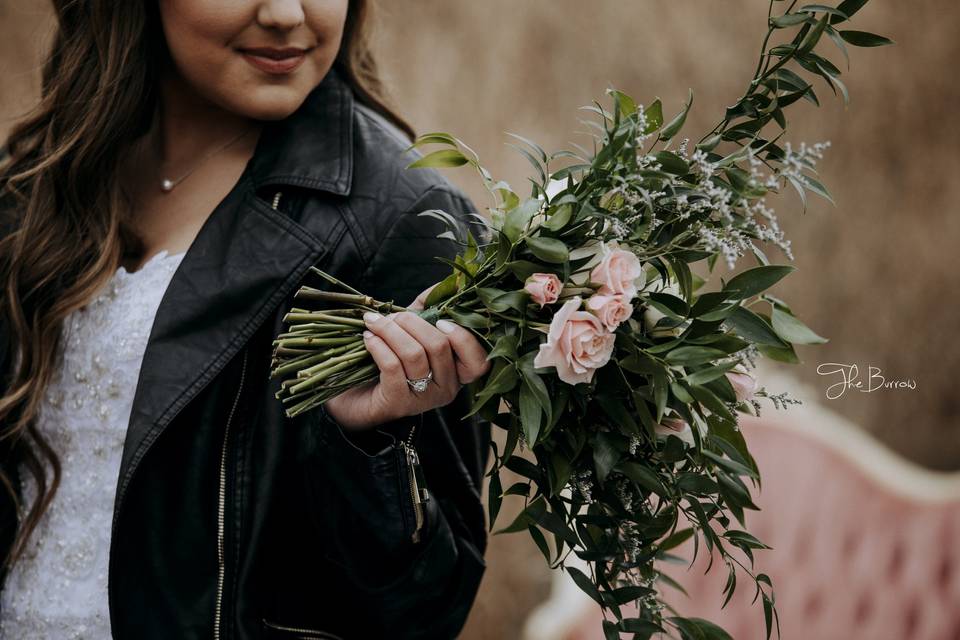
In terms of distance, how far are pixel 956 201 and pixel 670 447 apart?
2765 millimetres

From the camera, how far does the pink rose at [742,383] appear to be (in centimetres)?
95

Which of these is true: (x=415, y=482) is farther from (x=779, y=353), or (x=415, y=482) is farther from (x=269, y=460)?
(x=779, y=353)

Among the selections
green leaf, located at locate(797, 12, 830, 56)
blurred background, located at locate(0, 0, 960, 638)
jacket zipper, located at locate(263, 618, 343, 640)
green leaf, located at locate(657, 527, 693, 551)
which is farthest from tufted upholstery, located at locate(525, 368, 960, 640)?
green leaf, located at locate(797, 12, 830, 56)

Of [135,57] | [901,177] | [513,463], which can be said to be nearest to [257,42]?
[135,57]

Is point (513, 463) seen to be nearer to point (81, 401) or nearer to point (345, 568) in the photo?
point (345, 568)

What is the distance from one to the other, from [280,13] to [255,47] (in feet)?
0.20

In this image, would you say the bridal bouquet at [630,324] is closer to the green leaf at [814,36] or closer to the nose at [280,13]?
the green leaf at [814,36]

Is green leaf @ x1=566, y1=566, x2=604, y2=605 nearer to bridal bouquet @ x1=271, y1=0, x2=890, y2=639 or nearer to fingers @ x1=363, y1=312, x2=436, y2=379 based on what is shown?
bridal bouquet @ x1=271, y1=0, x2=890, y2=639

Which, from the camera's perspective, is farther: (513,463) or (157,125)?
(157,125)

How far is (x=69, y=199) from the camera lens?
4.34ft

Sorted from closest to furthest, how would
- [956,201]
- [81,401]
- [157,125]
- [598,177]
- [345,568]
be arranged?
[598,177], [345,568], [81,401], [157,125], [956,201]

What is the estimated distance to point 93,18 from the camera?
1274 mm

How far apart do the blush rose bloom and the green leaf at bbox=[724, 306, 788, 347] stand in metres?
0.11

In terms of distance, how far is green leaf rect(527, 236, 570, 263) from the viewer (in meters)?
0.87
